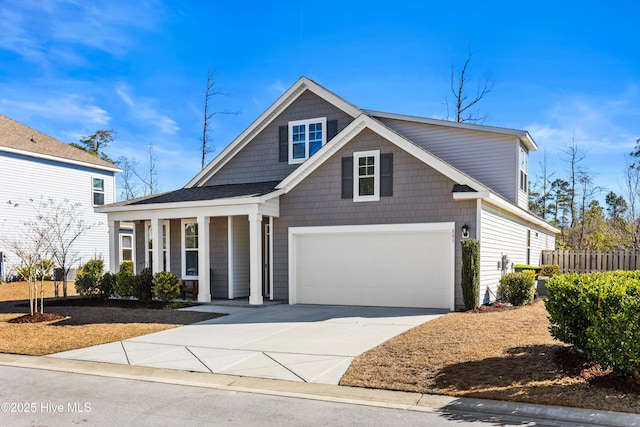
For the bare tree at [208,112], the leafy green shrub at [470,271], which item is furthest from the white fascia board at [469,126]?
the bare tree at [208,112]

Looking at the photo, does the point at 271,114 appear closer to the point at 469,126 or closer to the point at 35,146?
the point at 469,126

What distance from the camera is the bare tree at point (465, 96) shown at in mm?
28609

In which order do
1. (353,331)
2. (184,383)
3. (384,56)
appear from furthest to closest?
(384,56)
(353,331)
(184,383)

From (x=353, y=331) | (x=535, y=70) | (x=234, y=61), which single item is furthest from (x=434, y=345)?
(x=234, y=61)

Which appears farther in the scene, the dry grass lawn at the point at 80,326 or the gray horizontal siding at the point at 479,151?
the gray horizontal siding at the point at 479,151

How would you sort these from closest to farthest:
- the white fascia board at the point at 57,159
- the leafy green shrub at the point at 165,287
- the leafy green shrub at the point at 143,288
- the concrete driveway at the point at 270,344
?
the concrete driveway at the point at 270,344, the leafy green shrub at the point at 165,287, the leafy green shrub at the point at 143,288, the white fascia board at the point at 57,159

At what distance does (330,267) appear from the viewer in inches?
604

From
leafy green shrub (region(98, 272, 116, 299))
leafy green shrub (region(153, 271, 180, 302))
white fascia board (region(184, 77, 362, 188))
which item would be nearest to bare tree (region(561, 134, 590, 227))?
white fascia board (region(184, 77, 362, 188))

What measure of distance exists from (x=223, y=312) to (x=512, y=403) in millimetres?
9364

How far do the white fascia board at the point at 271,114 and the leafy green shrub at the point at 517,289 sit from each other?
720 cm

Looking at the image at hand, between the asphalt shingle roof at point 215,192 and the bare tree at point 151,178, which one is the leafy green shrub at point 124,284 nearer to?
the asphalt shingle roof at point 215,192

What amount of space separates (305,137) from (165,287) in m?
7.14

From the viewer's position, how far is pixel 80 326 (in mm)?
12234

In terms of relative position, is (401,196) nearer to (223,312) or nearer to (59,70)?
(223,312)
